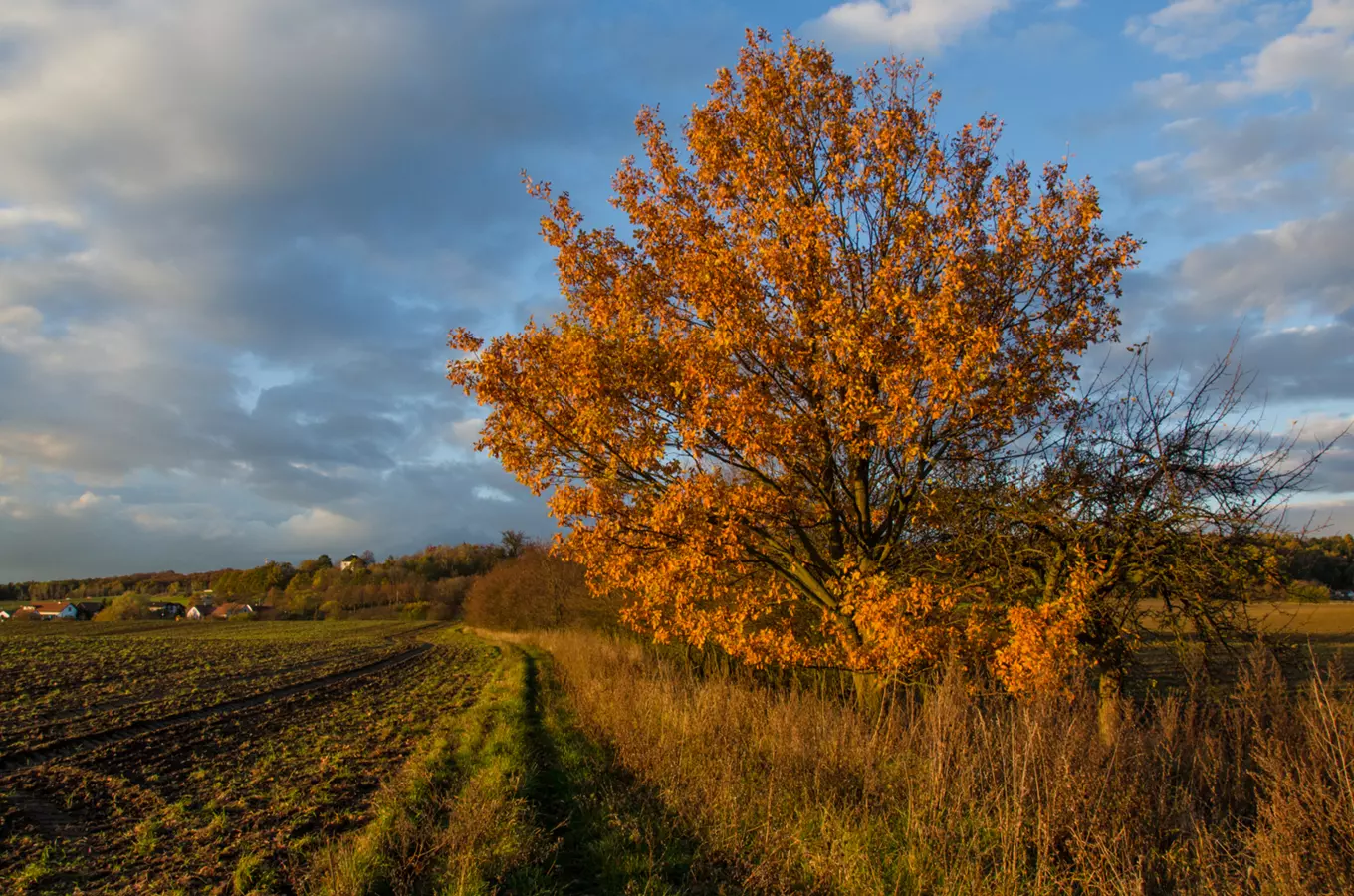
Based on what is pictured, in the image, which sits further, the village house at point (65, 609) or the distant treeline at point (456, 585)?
the village house at point (65, 609)

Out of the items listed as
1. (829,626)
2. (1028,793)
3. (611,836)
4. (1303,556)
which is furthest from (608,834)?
(1303,556)

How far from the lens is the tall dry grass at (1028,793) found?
5.22 metres

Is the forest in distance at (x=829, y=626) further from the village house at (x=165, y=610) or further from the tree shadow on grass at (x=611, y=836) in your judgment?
the village house at (x=165, y=610)

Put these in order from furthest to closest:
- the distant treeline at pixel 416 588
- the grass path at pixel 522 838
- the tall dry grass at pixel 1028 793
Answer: the distant treeline at pixel 416 588 < the grass path at pixel 522 838 < the tall dry grass at pixel 1028 793

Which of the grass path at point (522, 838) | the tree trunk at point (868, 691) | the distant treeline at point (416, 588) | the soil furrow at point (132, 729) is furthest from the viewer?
the distant treeline at point (416, 588)

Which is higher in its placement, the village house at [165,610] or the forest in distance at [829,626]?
the forest in distance at [829,626]

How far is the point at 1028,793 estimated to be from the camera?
20.3 feet

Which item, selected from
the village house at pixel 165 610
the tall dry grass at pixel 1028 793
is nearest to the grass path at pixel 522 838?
the tall dry grass at pixel 1028 793

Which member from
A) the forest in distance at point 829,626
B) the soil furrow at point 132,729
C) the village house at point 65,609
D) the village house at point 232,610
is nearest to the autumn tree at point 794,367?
the forest in distance at point 829,626

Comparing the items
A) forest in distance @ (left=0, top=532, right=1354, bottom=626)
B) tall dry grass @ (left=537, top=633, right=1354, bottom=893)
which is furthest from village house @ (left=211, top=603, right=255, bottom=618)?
tall dry grass @ (left=537, top=633, right=1354, bottom=893)

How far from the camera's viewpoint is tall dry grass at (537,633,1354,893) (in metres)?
5.22

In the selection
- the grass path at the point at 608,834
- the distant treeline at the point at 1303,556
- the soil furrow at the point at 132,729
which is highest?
the distant treeline at the point at 1303,556

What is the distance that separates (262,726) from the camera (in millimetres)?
15484

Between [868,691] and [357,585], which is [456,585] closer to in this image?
[357,585]
